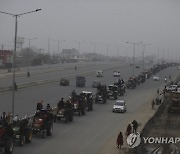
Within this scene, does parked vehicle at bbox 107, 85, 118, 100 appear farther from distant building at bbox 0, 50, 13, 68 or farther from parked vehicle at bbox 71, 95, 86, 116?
distant building at bbox 0, 50, 13, 68

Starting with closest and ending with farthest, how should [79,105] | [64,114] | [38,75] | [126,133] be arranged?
[126,133] < [64,114] < [79,105] < [38,75]

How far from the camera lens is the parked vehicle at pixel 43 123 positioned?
27578 millimetres

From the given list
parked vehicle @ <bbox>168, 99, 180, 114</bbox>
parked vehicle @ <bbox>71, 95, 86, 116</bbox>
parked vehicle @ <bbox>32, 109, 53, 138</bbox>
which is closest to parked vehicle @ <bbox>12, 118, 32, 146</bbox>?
parked vehicle @ <bbox>32, 109, 53, 138</bbox>

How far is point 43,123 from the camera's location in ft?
90.8

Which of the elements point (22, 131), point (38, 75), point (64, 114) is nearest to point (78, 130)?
point (64, 114)

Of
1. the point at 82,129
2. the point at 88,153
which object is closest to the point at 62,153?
the point at 88,153

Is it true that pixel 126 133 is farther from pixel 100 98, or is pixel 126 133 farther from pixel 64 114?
pixel 100 98

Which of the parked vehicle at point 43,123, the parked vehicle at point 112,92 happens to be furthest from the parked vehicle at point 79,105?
the parked vehicle at point 112,92

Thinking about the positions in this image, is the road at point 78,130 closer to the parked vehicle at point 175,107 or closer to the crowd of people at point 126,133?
the crowd of people at point 126,133

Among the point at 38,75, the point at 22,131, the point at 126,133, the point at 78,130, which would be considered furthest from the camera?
the point at 38,75

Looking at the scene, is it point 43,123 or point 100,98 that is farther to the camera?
point 100,98

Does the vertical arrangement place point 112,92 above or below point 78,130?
above

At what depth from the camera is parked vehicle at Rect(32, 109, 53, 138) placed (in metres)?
27.6

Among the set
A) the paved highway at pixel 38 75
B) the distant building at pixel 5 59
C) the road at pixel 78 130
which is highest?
the distant building at pixel 5 59
